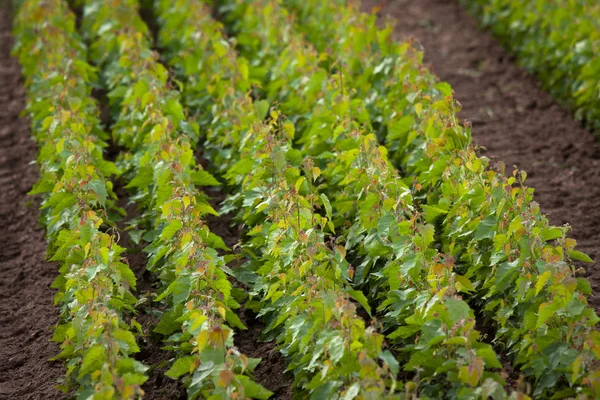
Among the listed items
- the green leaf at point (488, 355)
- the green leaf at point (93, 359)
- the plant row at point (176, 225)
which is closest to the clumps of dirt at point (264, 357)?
the plant row at point (176, 225)

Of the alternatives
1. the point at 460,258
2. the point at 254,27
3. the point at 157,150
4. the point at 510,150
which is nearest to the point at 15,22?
the point at 254,27

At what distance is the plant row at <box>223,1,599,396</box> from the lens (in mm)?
4344

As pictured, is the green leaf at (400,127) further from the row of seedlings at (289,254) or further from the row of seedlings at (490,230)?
the row of seedlings at (289,254)

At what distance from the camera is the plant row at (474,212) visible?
14.3ft

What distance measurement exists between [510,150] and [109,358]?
432 cm

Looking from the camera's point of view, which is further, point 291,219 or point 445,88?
point 445,88

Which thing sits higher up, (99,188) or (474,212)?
(474,212)

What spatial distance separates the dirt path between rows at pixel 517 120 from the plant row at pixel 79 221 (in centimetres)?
240

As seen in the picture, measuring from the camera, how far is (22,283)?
589 centimetres

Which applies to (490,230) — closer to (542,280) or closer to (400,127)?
(542,280)

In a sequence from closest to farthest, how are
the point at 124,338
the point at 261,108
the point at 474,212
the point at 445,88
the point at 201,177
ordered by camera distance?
the point at 124,338
the point at 474,212
the point at 201,177
the point at 261,108
the point at 445,88

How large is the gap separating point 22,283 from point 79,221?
3.28ft

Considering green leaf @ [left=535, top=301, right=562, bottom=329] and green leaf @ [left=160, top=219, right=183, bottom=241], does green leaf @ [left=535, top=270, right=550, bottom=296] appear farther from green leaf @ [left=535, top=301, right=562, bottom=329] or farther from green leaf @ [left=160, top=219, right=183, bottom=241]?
green leaf @ [left=160, top=219, right=183, bottom=241]

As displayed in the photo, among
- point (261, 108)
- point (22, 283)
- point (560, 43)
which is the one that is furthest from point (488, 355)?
point (560, 43)
